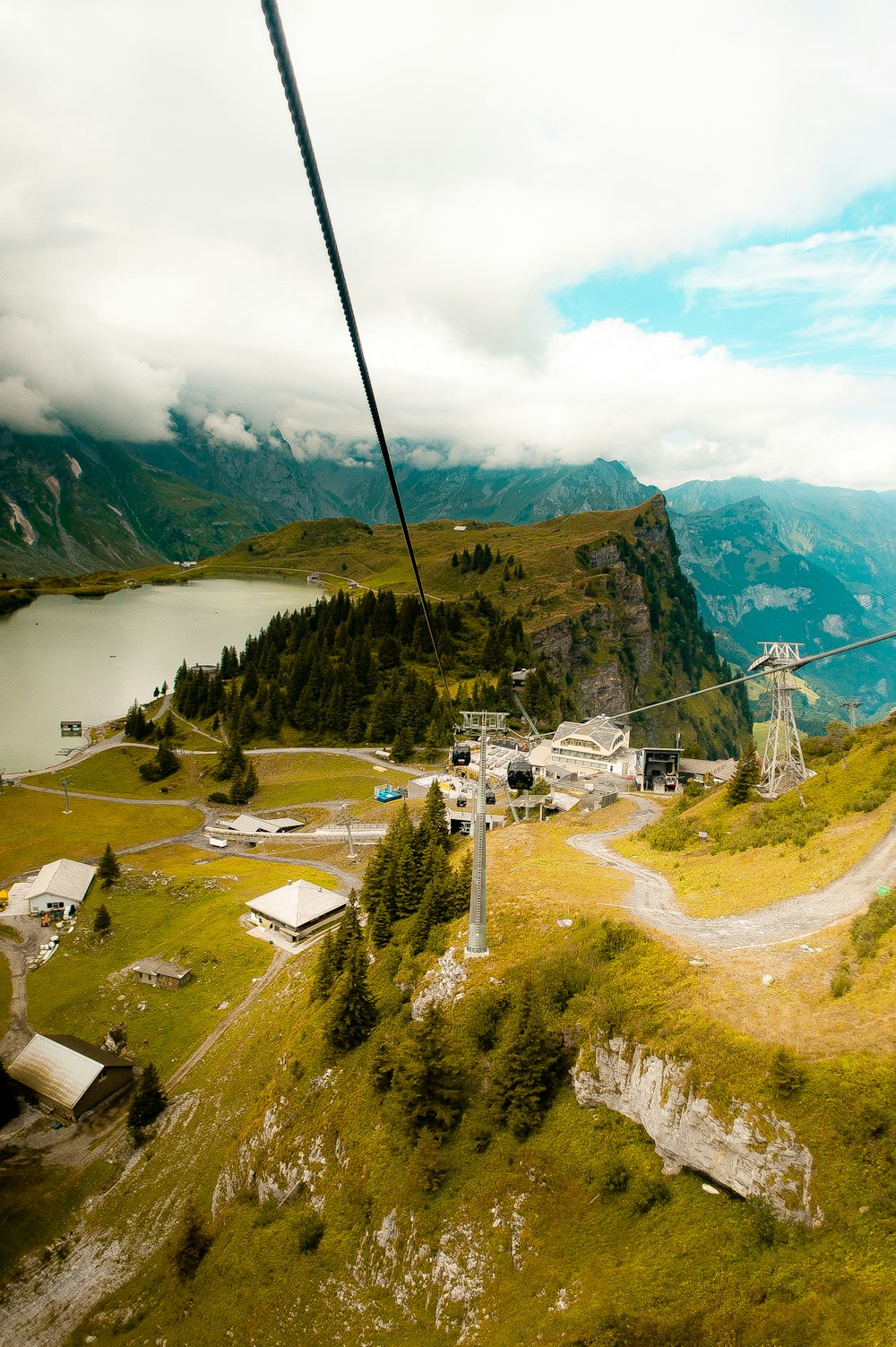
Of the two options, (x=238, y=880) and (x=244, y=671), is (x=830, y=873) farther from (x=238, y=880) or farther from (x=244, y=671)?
(x=244, y=671)

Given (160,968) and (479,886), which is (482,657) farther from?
(479,886)

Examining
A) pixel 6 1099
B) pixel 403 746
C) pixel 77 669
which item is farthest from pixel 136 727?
pixel 6 1099

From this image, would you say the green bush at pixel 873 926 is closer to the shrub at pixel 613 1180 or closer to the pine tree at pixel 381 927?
the shrub at pixel 613 1180

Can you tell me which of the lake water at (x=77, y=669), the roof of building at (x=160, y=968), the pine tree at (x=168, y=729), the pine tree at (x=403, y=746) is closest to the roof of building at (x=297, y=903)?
the roof of building at (x=160, y=968)

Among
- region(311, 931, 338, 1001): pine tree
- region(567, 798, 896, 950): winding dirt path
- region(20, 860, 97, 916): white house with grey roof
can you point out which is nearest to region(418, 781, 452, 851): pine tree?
region(311, 931, 338, 1001): pine tree

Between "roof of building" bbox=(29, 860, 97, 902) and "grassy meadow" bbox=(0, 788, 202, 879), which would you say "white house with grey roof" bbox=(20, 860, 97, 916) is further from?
"grassy meadow" bbox=(0, 788, 202, 879)

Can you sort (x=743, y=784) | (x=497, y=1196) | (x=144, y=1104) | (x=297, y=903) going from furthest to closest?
(x=297, y=903), (x=743, y=784), (x=144, y=1104), (x=497, y=1196)

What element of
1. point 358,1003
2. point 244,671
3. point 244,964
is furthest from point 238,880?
point 244,671

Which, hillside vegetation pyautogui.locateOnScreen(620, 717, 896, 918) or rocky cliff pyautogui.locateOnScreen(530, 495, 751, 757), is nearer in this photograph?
hillside vegetation pyautogui.locateOnScreen(620, 717, 896, 918)
